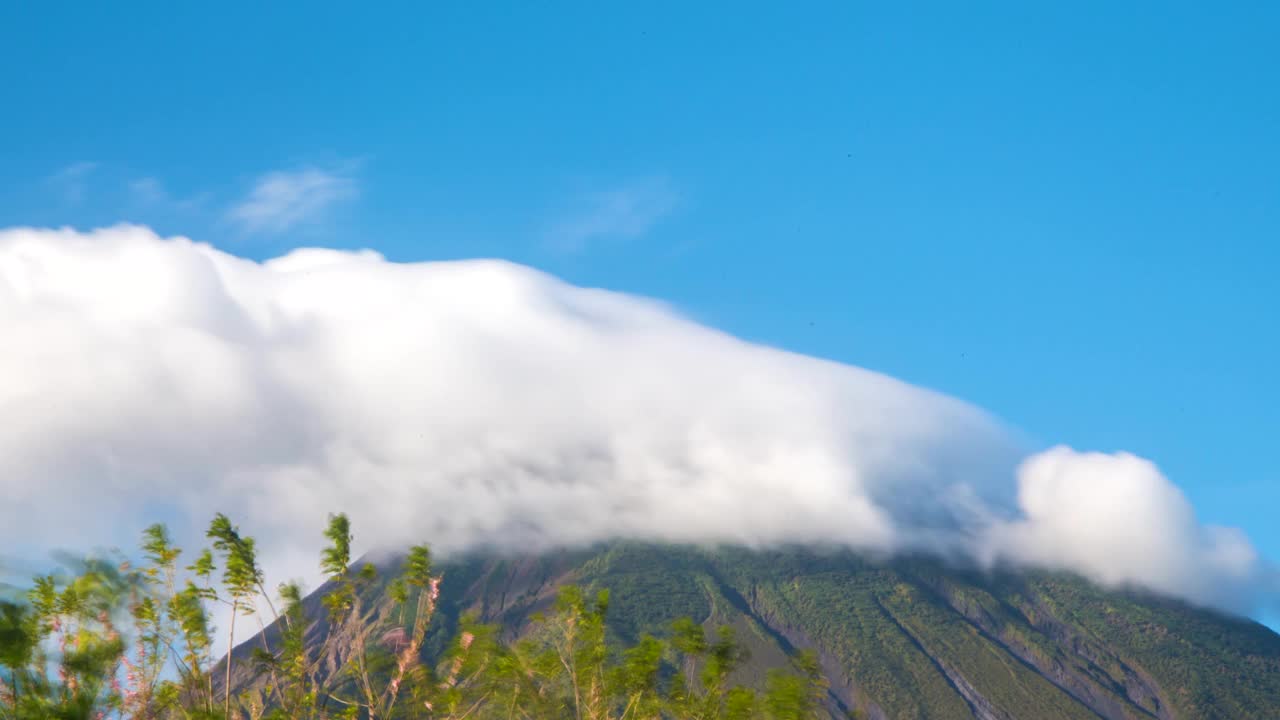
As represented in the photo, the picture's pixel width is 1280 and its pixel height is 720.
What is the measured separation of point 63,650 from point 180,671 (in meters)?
2.20

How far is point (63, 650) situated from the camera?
19359mm

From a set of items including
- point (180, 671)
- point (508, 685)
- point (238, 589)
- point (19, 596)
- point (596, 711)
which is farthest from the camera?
point (508, 685)

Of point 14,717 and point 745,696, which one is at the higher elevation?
point 745,696

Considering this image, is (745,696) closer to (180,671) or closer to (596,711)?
(596,711)

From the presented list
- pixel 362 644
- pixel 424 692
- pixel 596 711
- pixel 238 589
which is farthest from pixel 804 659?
pixel 238 589

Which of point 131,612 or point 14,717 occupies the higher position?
point 131,612

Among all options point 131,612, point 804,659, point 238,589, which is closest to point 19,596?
point 131,612

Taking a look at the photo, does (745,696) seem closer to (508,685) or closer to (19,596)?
(508,685)

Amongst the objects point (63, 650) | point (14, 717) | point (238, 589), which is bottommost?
point (14, 717)

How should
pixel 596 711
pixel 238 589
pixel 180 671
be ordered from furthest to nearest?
pixel 596 711 → pixel 238 589 → pixel 180 671

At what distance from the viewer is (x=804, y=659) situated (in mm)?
30141

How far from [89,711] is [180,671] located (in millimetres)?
3325

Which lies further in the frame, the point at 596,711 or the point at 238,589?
the point at 596,711

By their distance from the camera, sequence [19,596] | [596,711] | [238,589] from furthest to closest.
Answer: [596,711] < [238,589] < [19,596]
